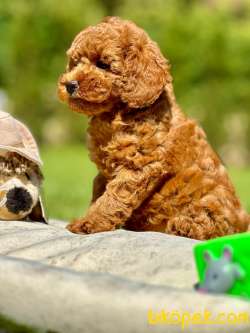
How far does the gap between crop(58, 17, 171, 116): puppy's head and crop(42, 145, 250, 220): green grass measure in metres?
3.00

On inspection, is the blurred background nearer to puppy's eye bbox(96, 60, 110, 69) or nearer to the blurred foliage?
the blurred foliage

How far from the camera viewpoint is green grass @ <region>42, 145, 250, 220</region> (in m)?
8.49

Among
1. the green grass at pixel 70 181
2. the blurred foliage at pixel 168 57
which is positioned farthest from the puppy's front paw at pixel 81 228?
the blurred foliage at pixel 168 57

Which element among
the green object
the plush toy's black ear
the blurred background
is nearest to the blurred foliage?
the blurred background

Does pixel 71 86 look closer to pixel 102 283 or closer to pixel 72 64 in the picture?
pixel 72 64

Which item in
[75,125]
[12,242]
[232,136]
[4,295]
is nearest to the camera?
[4,295]

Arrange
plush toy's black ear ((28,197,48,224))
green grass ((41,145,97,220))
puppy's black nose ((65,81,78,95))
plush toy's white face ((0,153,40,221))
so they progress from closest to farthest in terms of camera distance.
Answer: puppy's black nose ((65,81,78,95)) < plush toy's white face ((0,153,40,221)) < plush toy's black ear ((28,197,48,224)) < green grass ((41,145,97,220))

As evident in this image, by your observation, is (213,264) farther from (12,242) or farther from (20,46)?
(20,46)

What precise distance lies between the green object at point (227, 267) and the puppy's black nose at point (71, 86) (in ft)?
4.62

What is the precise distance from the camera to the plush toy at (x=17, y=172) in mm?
4660

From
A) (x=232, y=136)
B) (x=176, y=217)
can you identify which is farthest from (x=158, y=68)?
(x=232, y=136)

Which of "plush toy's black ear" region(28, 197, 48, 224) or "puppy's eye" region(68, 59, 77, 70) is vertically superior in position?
"puppy's eye" region(68, 59, 77, 70)

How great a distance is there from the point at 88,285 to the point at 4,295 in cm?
56

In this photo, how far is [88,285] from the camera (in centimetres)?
323
